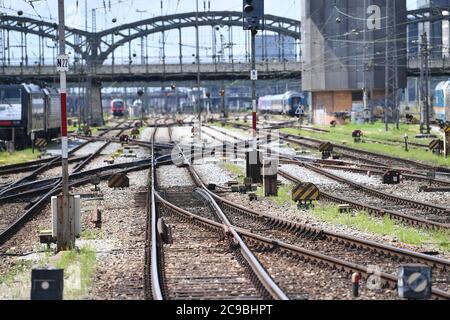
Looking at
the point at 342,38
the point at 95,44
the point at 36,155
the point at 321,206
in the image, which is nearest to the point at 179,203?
the point at 321,206

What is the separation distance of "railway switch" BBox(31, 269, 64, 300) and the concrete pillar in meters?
77.2

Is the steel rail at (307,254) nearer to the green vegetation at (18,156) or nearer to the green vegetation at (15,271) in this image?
the green vegetation at (15,271)

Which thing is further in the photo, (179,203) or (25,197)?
(25,197)

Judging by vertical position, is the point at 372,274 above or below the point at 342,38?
below

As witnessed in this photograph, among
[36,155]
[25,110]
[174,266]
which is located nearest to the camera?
[174,266]

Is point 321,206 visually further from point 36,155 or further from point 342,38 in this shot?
point 342,38

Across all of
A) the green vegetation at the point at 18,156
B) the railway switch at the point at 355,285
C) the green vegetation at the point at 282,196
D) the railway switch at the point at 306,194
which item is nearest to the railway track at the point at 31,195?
the green vegetation at the point at 282,196

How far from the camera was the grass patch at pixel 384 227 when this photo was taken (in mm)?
14492

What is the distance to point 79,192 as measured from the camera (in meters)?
24.4

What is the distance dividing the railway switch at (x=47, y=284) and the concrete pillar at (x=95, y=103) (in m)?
77.2

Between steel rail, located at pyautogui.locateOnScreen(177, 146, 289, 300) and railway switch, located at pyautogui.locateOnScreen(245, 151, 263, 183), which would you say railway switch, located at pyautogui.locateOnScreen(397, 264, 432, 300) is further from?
railway switch, located at pyautogui.locateOnScreen(245, 151, 263, 183)

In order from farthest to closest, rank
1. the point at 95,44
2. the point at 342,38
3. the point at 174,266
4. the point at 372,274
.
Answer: the point at 95,44
the point at 342,38
the point at 174,266
the point at 372,274

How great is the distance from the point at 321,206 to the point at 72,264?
812 centimetres

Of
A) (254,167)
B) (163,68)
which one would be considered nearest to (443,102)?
(254,167)
